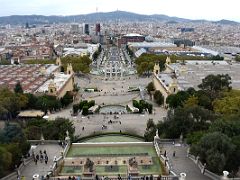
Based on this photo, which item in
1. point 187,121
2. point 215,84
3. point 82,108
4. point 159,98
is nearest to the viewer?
point 187,121

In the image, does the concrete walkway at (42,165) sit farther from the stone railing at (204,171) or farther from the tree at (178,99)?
the tree at (178,99)

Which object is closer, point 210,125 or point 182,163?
point 182,163

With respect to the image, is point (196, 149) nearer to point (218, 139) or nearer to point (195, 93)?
point (218, 139)

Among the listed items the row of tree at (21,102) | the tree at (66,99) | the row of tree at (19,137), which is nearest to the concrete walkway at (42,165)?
the row of tree at (19,137)

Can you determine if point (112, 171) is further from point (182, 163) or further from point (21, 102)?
point (21, 102)

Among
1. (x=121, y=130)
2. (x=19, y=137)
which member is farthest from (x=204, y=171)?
(x=121, y=130)

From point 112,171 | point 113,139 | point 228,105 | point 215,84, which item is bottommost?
point 113,139

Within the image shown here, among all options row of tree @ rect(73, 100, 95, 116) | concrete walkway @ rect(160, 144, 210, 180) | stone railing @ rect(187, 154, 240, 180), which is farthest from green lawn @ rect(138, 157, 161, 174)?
row of tree @ rect(73, 100, 95, 116)
